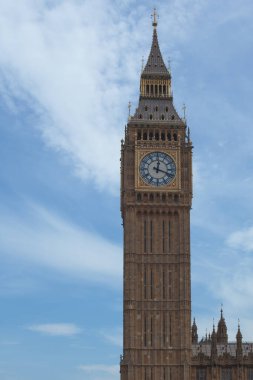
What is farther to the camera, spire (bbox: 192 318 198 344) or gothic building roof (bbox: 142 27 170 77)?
spire (bbox: 192 318 198 344)

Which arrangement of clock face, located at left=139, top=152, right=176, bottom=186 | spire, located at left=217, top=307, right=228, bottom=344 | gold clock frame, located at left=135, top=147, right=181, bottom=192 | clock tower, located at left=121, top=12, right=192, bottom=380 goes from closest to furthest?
clock tower, located at left=121, top=12, right=192, bottom=380, gold clock frame, located at left=135, top=147, right=181, bottom=192, clock face, located at left=139, top=152, right=176, bottom=186, spire, located at left=217, top=307, right=228, bottom=344

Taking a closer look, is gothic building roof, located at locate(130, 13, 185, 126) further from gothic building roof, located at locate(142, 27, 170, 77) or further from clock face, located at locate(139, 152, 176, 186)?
clock face, located at locate(139, 152, 176, 186)

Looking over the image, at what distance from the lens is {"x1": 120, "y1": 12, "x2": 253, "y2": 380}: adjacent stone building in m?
105

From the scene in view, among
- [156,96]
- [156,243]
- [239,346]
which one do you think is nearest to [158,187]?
[156,243]

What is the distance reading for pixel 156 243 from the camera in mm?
108625

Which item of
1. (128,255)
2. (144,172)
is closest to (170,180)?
(144,172)

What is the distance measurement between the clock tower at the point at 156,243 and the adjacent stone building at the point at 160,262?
0.12 meters

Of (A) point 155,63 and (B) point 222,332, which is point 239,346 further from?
(A) point 155,63

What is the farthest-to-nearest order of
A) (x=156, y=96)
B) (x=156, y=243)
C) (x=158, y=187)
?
(x=156, y=96)
(x=158, y=187)
(x=156, y=243)

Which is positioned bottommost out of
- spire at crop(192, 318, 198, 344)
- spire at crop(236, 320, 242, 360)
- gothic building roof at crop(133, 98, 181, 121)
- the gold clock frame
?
spire at crop(236, 320, 242, 360)

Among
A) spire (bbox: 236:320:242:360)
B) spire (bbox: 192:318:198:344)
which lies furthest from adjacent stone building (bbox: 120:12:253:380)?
spire (bbox: 192:318:198:344)

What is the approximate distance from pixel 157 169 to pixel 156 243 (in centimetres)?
924

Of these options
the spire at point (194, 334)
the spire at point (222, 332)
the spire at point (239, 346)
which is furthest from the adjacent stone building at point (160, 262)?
the spire at point (222, 332)

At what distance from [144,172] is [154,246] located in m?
9.31
